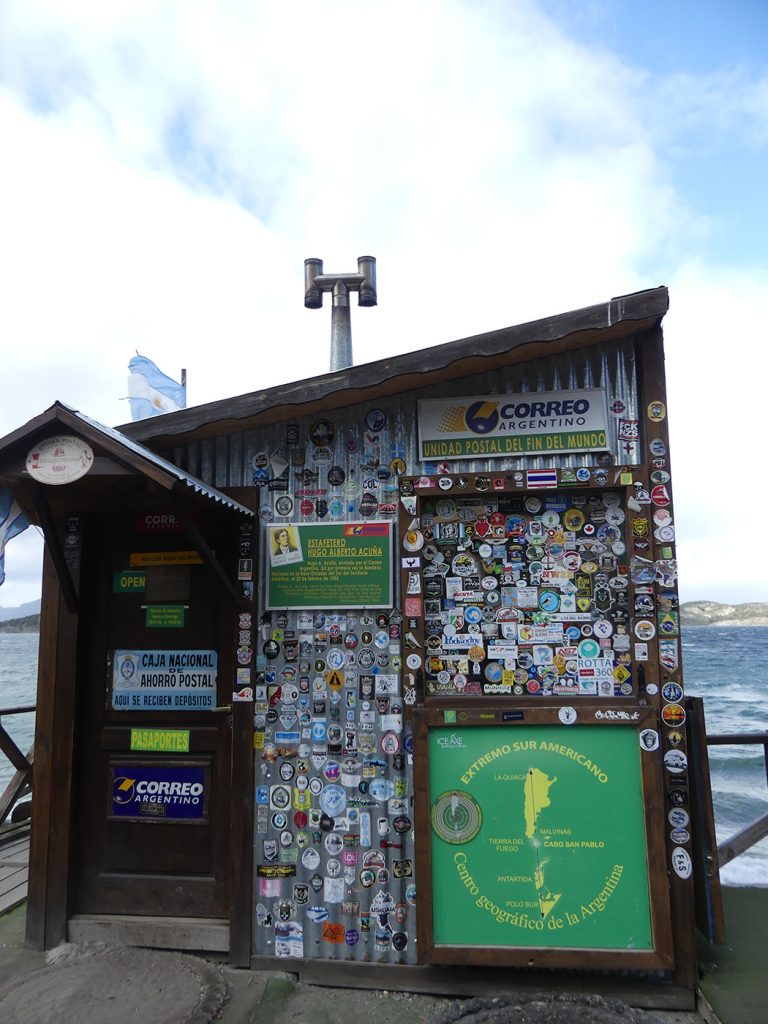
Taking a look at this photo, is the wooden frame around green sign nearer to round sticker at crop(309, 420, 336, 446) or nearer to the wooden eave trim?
round sticker at crop(309, 420, 336, 446)

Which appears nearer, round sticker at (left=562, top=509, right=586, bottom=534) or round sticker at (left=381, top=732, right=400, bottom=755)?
round sticker at (left=381, top=732, right=400, bottom=755)

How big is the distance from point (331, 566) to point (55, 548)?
5.74 ft

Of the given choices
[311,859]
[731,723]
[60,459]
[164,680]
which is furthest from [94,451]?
[731,723]

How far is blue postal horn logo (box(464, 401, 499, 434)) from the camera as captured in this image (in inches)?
184

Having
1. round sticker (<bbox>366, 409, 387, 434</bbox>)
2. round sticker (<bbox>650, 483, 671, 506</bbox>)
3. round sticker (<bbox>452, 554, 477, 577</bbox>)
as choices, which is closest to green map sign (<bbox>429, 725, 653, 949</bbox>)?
round sticker (<bbox>452, 554, 477, 577</bbox>)

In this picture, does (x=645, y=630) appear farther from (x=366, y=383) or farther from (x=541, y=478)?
(x=366, y=383)

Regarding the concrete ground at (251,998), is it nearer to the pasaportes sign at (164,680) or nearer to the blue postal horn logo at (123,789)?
the blue postal horn logo at (123,789)

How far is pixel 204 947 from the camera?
14.8 ft

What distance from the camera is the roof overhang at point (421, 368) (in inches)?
171

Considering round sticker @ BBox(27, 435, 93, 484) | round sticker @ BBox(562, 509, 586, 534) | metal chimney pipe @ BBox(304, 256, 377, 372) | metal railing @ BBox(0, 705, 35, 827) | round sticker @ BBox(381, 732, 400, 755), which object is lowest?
metal railing @ BBox(0, 705, 35, 827)

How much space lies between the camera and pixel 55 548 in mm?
4504

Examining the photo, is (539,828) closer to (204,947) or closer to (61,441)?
(204,947)

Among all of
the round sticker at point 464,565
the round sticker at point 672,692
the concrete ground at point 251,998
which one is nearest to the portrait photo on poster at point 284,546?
the round sticker at point 464,565

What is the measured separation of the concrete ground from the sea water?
74.0 inches
